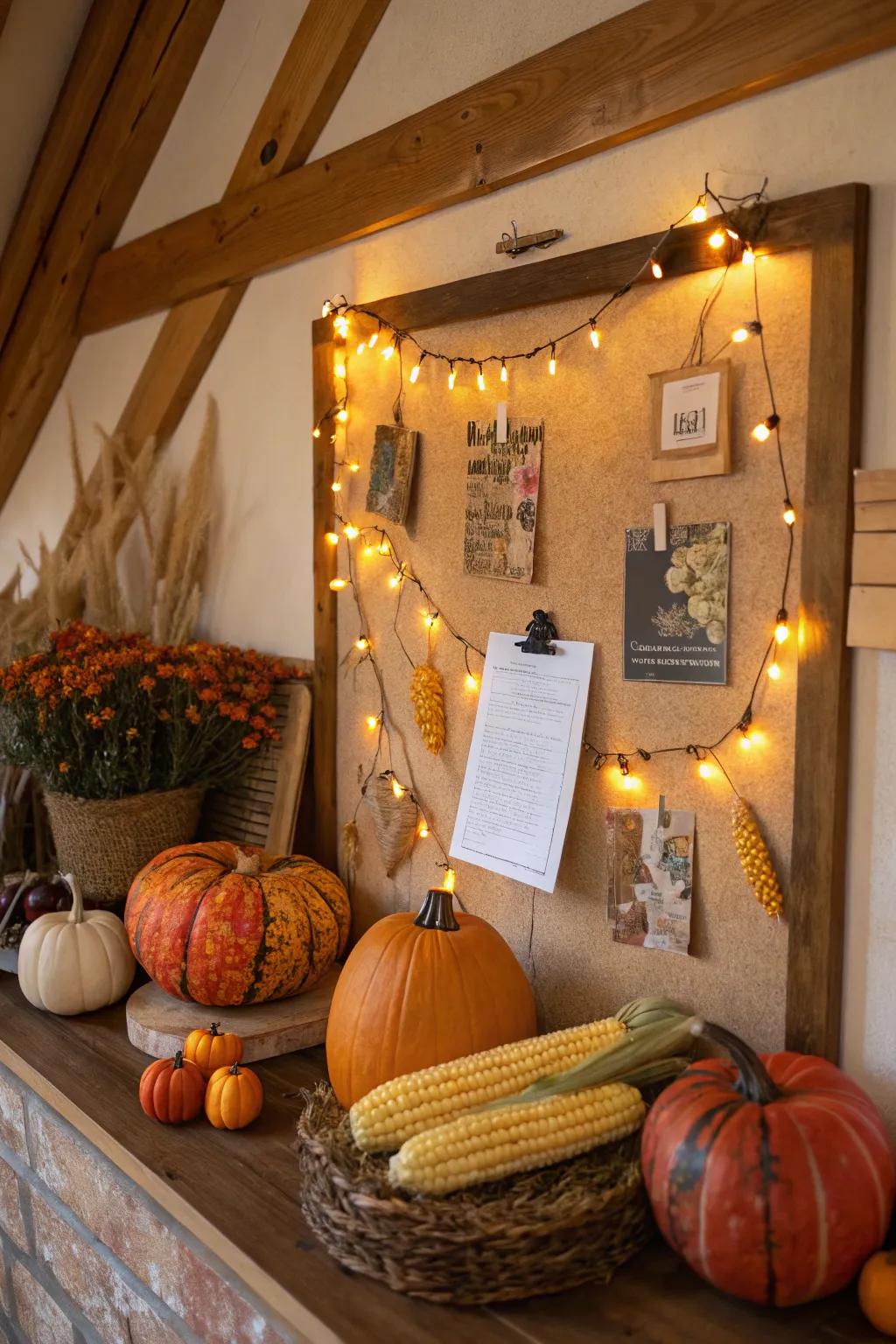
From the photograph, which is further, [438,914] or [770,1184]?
[438,914]

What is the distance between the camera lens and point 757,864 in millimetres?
1357

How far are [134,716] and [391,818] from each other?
0.55 m

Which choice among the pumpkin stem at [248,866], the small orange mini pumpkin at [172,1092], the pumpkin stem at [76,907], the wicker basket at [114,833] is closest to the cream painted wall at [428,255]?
the wicker basket at [114,833]

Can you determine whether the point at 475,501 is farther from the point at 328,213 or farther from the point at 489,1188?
the point at 489,1188

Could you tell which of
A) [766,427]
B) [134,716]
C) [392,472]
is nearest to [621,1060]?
[766,427]

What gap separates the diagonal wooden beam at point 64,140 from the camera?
2.62 metres

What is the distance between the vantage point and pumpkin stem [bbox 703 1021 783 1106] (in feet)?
3.84

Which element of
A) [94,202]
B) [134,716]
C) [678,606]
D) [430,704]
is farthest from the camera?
[94,202]

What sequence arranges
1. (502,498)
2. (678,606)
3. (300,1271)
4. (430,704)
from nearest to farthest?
(300,1271) → (678,606) → (502,498) → (430,704)

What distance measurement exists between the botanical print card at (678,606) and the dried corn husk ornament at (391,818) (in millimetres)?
531

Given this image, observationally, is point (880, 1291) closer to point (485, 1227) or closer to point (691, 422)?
point (485, 1227)

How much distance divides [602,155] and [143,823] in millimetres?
1430

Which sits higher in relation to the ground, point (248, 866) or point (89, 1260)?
point (248, 866)

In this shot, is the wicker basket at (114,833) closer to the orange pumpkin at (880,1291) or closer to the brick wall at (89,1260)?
the brick wall at (89,1260)
